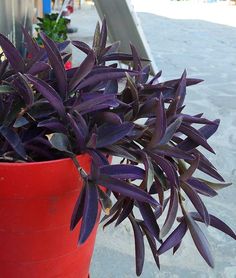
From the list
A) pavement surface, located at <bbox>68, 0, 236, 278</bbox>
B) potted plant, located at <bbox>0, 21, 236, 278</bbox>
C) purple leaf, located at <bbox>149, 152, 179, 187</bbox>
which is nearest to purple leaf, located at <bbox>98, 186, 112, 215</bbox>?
potted plant, located at <bbox>0, 21, 236, 278</bbox>

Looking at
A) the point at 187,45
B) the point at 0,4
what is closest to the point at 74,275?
the point at 0,4

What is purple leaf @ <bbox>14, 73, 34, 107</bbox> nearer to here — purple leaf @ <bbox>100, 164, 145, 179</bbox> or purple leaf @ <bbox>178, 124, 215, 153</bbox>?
purple leaf @ <bbox>100, 164, 145, 179</bbox>

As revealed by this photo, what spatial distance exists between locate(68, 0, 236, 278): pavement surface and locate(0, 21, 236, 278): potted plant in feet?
1.70

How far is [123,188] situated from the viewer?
79cm

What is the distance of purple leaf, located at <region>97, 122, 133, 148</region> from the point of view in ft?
2.69

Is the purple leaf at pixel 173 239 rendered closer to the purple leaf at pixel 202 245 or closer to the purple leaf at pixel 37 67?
the purple leaf at pixel 202 245

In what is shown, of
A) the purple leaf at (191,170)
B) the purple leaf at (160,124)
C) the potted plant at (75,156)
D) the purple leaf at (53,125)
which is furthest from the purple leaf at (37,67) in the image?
the purple leaf at (191,170)

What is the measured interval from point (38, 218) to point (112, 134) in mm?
206

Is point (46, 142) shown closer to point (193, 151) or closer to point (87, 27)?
point (193, 151)

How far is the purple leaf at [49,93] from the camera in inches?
31.5

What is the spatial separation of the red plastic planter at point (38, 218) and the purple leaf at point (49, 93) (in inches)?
3.8

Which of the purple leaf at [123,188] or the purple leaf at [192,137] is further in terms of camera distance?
the purple leaf at [192,137]

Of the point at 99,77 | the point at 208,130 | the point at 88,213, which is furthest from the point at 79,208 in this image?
the point at 208,130

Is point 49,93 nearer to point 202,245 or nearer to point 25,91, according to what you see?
point 25,91
